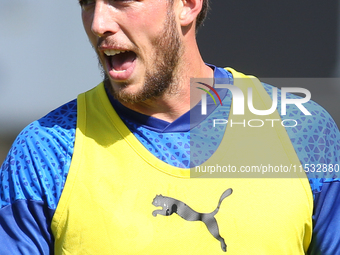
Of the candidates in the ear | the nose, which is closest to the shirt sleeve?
the nose

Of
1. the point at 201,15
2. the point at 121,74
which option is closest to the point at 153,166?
the point at 121,74

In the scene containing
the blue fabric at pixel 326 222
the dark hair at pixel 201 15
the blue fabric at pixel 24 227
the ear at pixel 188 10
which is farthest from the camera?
the dark hair at pixel 201 15

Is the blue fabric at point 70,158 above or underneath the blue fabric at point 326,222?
above

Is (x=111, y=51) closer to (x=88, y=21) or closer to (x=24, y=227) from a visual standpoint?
(x=88, y=21)

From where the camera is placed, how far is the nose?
171 cm

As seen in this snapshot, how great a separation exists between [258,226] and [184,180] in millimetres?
305

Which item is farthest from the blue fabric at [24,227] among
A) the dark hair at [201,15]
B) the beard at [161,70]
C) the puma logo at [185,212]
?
the dark hair at [201,15]

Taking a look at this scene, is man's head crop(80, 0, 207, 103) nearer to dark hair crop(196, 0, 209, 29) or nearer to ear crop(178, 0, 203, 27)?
ear crop(178, 0, 203, 27)

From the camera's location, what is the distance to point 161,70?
6.11 feet

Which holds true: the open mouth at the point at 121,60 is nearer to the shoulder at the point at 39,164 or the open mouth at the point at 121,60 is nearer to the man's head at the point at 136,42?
the man's head at the point at 136,42

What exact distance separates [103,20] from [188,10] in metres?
0.41

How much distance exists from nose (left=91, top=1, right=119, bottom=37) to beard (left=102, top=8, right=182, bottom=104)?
0.57 feet

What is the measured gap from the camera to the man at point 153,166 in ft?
5.39

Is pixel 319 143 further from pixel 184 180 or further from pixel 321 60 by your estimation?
pixel 321 60
